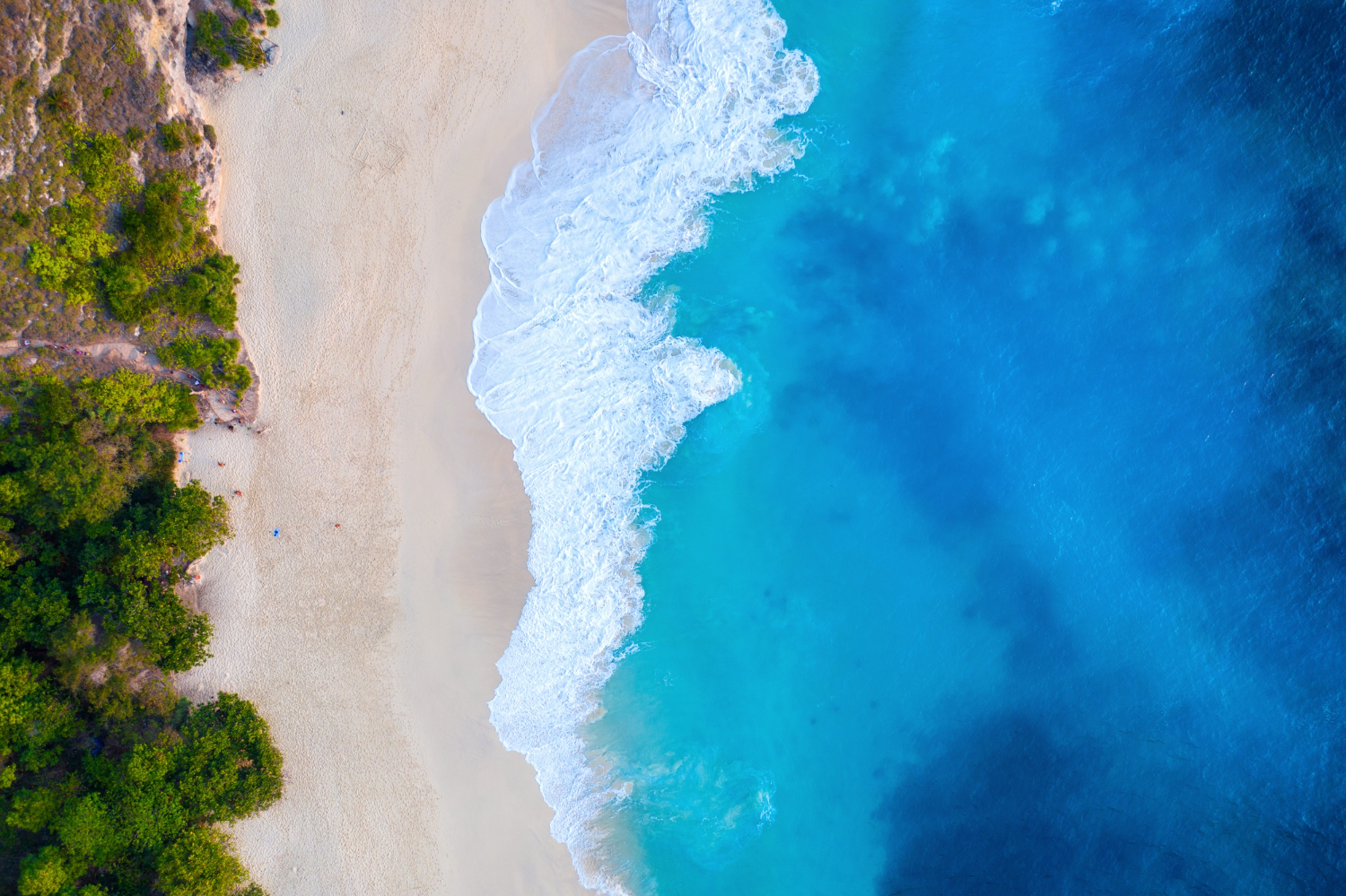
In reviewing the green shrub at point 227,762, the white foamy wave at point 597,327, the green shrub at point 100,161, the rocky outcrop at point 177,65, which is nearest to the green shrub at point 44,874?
the green shrub at point 227,762

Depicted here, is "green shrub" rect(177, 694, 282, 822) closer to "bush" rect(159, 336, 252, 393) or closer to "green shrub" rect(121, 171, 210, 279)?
"bush" rect(159, 336, 252, 393)

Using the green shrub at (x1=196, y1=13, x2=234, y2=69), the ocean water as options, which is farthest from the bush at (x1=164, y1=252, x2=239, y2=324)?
the ocean water

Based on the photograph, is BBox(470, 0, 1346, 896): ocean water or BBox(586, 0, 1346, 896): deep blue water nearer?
BBox(470, 0, 1346, 896): ocean water

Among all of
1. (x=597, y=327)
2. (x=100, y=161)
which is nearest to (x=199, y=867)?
(x=597, y=327)

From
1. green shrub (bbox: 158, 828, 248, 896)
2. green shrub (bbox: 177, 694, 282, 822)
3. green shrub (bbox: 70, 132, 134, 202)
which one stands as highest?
green shrub (bbox: 70, 132, 134, 202)

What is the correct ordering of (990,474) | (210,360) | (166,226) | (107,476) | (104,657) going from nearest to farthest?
(107,476) → (166,226) → (104,657) → (210,360) → (990,474)

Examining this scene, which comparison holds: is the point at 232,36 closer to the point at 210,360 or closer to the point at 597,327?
the point at 210,360
